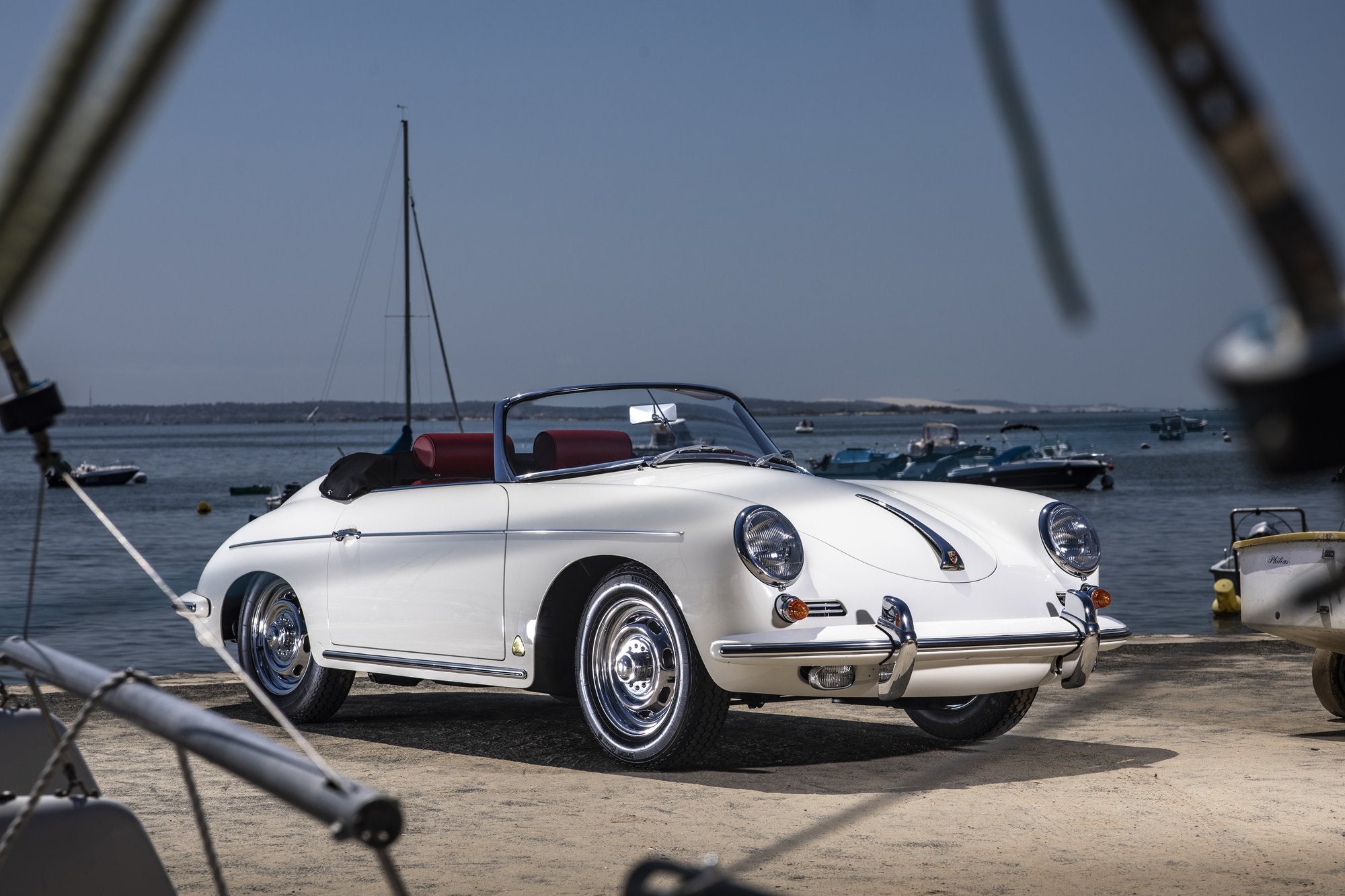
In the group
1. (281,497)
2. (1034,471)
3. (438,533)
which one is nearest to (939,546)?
(438,533)

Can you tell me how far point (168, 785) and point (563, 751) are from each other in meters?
1.77

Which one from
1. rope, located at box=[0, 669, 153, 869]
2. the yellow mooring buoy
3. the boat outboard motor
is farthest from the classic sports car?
the yellow mooring buoy

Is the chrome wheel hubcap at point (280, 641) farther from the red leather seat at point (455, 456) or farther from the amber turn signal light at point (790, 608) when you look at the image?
the amber turn signal light at point (790, 608)

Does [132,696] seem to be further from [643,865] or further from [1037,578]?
[1037,578]

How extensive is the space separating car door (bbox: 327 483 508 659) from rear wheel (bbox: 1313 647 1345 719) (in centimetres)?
432

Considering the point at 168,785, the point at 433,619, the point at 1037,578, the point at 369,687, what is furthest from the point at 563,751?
the point at 369,687

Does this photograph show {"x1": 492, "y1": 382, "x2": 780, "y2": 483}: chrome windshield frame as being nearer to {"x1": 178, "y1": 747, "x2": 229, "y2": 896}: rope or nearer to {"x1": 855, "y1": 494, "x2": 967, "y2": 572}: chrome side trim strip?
{"x1": 855, "y1": 494, "x2": 967, "y2": 572}: chrome side trim strip

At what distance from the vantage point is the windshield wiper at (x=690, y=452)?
676 centimetres

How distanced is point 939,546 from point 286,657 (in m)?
3.83

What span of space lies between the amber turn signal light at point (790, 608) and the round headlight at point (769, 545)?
0.07m

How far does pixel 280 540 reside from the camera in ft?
25.9

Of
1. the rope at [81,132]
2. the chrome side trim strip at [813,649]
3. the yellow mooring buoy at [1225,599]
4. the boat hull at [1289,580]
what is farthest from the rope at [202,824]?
the yellow mooring buoy at [1225,599]

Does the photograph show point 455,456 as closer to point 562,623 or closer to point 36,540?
point 562,623

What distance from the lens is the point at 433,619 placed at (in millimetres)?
6922
